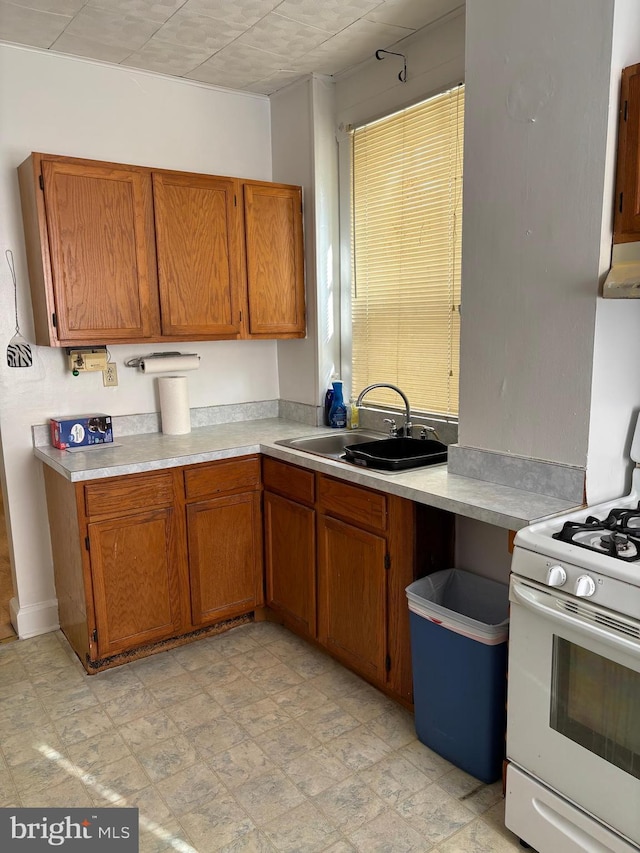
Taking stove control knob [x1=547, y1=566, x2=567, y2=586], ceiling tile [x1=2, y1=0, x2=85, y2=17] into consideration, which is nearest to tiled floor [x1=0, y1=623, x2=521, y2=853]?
stove control knob [x1=547, y1=566, x2=567, y2=586]

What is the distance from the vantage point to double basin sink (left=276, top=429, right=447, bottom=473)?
246 cm

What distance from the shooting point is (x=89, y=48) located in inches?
109

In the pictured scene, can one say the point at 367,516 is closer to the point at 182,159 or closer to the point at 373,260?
the point at 373,260

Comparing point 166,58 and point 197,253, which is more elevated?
point 166,58

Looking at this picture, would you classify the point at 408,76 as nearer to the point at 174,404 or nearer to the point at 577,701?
the point at 174,404

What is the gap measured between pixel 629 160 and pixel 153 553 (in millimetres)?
2258

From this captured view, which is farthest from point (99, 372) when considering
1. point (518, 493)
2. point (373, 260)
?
point (518, 493)

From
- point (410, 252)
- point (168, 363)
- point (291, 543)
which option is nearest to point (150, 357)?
point (168, 363)

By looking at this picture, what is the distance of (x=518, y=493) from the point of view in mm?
2084

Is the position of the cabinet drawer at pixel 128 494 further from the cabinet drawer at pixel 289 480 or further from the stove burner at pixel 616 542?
the stove burner at pixel 616 542

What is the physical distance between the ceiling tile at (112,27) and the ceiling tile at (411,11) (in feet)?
2.97

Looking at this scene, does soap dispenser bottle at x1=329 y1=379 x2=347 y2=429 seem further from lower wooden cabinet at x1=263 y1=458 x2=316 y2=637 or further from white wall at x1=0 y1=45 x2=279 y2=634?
white wall at x1=0 y1=45 x2=279 y2=634

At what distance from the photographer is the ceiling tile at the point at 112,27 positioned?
8.07ft

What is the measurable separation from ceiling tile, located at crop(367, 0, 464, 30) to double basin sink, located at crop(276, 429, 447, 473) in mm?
1726
